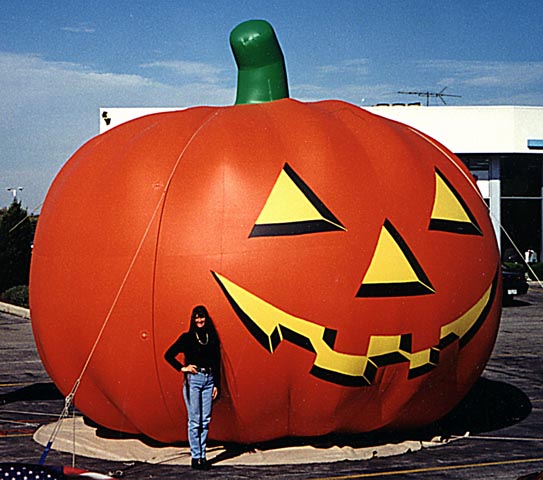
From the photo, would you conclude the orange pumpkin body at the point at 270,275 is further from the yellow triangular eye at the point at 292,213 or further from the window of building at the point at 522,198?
the window of building at the point at 522,198

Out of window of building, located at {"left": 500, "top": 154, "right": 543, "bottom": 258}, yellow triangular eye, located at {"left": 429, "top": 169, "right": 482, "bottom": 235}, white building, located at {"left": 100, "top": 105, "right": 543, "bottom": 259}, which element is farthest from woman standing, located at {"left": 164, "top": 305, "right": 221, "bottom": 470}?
window of building, located at {"left": 500, "top": 154, "right": 543, "bottom": 258}

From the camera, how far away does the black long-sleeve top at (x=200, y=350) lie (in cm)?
827

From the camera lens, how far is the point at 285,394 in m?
8.62

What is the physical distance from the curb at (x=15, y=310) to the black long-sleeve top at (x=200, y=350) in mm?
17206

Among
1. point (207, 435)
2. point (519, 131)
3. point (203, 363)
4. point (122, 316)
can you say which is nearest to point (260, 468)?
point (207, 435)

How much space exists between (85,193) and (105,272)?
897mm

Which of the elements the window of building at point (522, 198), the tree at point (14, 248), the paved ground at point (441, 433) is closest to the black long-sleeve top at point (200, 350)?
the paved ground at point (441, 433)

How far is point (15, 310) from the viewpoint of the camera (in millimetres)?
25797

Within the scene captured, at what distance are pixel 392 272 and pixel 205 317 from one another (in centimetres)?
169

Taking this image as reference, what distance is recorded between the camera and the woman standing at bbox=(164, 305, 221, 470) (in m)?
8.27

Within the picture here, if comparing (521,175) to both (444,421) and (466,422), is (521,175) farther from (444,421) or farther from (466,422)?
(444,421)

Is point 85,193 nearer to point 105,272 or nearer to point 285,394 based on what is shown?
point 105,272

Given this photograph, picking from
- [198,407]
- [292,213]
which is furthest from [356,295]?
[198,407]

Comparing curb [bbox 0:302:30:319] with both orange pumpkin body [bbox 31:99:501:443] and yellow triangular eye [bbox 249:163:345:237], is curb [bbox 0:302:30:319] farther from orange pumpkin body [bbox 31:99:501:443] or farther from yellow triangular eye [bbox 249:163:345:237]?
yellow triangular eye [bbox 249:163:345:237]
